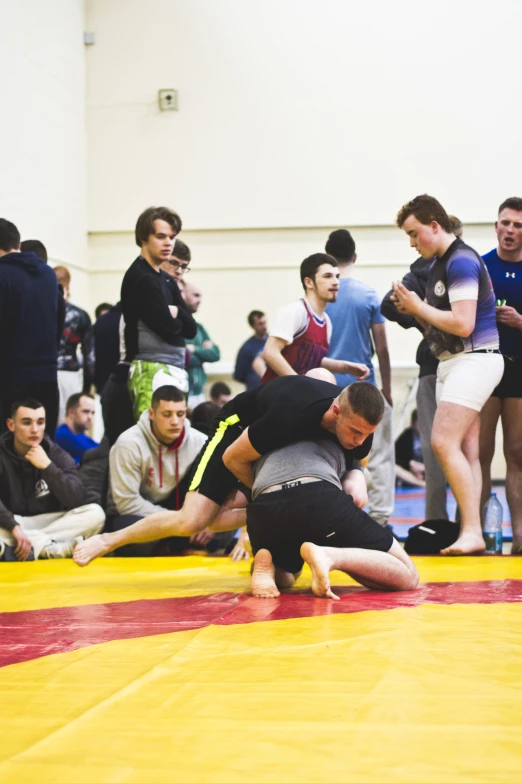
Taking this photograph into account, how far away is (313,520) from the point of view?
3080mm

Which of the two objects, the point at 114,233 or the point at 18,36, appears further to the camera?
the point at 114,233

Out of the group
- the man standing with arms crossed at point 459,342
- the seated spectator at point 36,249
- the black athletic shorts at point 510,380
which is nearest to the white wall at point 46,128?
the seated spectator at point 36,249

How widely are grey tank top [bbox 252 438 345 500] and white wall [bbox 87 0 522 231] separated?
22.9 ft

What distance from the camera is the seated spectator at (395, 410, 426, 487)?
29.9 feet

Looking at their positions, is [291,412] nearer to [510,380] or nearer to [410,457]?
[510,380]

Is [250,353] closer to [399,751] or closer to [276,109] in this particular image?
[276,109]

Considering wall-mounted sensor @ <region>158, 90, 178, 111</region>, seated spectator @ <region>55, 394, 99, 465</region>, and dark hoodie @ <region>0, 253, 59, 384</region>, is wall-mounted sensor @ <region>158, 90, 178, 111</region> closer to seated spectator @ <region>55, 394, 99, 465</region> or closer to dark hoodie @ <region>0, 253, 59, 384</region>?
seated spectator @ <region>55, 394, 99, 465</region>

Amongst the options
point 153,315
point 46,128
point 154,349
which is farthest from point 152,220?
point 46,128

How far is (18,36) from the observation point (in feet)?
27.2

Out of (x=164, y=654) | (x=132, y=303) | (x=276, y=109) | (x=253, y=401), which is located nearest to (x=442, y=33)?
(x=276, y=109)

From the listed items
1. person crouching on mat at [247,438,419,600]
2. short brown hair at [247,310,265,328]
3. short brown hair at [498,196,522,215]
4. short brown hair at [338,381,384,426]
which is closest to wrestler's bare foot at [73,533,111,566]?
person crouching on mat at [247,438,419,600]

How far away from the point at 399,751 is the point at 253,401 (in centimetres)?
206

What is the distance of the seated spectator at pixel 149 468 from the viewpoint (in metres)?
4.90

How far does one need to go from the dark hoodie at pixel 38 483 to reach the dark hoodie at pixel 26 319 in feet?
1.11
